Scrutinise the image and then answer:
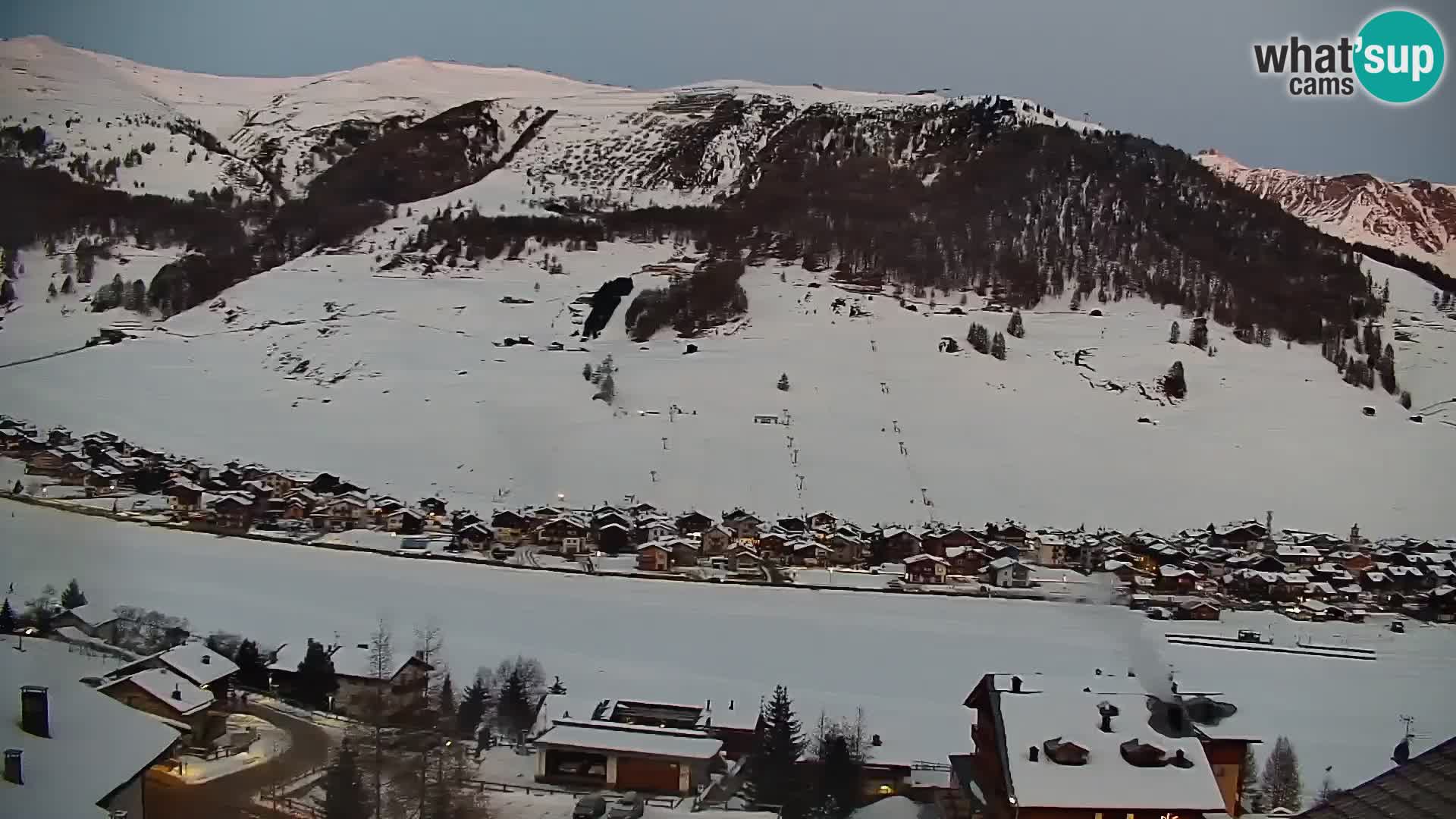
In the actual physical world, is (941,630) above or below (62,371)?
below

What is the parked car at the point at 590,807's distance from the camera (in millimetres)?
2974

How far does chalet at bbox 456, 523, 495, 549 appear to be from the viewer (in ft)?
16.7

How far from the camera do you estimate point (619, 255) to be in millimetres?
12719

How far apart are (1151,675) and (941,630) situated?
41.9 inches

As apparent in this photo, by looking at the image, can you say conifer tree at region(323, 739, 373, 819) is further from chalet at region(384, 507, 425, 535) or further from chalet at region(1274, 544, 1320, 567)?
chalet at region(1274, 544, 1320, 567)

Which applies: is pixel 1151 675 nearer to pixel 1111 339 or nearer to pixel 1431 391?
pixel 1431 391

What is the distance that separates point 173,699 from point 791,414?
16.0 feet

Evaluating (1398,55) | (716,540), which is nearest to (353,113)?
(716,540)

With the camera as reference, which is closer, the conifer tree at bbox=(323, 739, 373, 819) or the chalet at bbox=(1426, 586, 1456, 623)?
the conifer tree at bbox=(323, 739, 373, 819)

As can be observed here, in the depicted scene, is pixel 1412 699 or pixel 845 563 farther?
pixel 845 563

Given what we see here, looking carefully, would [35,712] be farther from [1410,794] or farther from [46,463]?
[1410,794]

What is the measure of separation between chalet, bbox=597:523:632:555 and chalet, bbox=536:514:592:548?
80 mm

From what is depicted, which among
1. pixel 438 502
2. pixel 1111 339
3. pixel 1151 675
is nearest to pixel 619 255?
pixel 1111 339

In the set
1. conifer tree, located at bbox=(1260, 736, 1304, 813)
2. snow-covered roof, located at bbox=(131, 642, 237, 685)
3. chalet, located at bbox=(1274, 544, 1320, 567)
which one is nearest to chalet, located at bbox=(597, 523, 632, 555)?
snow-covered roof, located at bbox=(131, 642, 237, 685)
